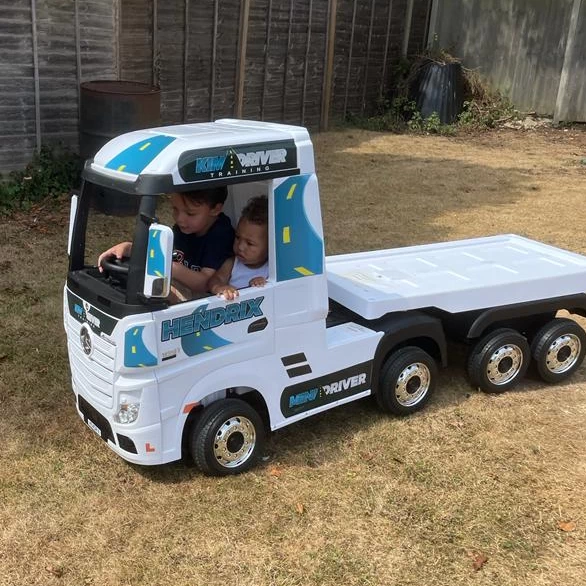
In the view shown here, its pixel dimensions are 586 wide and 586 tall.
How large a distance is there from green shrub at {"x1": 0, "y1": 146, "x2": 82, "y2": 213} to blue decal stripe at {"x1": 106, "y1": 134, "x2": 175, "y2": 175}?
5.07 metres

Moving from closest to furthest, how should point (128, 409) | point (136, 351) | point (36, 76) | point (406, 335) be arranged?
point (136, 351) → point (128, 409) → point (406, 335) → point (36, 76)

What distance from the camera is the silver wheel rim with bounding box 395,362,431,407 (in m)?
4.27

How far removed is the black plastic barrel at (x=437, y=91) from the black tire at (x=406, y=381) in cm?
1065

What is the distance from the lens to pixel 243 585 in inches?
120

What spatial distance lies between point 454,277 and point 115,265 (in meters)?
2.15

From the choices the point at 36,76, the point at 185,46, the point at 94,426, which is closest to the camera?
the point at 94,426

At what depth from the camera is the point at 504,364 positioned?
4676 millimetres

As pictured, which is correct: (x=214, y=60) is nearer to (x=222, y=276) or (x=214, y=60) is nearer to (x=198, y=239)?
(x=198, y=239)

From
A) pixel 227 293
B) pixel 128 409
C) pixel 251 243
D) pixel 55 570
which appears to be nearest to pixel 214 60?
pixel 251 243

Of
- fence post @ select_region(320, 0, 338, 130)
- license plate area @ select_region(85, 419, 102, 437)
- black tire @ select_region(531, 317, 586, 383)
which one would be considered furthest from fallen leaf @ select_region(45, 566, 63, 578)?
fence post @ select_region(320, 0, 338, 130)

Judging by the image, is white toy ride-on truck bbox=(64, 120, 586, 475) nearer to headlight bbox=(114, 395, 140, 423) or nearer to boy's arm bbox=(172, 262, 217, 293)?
headlight bbox=(114, 395, 140, 423)

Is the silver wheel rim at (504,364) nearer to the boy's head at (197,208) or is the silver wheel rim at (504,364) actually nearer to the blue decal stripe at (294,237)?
the blue decal stripe at (294,237)

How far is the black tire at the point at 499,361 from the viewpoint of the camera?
4.56 metres

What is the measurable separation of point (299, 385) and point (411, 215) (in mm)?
5203
